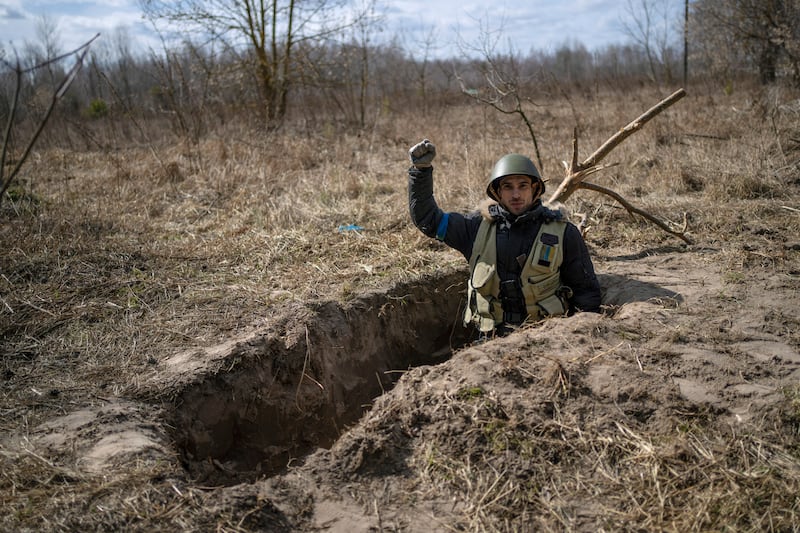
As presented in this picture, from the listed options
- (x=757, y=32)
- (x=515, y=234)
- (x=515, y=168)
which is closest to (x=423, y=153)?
(x=515, y=168)

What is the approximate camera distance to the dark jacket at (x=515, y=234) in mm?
3889

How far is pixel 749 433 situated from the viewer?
8.50 feet

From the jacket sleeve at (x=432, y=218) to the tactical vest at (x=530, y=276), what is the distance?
0.11 metres

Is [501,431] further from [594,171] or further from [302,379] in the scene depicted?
[594,171]

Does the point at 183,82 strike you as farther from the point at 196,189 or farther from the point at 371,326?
the point at 371,326

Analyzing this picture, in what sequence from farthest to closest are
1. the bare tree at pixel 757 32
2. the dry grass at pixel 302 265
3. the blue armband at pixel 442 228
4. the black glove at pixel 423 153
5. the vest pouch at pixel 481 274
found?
the bare tree at pixel 757 32 → the blue armband at pixel 442 228 → the vest pouch at pixel 481 274 → the black glove at pixel 423 153 → the dry grass at pixel 302 265

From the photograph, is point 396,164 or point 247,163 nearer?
point 247,163

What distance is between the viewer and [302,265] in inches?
196

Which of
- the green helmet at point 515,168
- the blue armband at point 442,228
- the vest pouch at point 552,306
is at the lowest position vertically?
the vest pouch at point 552,306

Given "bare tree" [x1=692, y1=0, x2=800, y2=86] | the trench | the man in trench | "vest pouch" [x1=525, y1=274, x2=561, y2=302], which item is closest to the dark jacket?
the man in trench

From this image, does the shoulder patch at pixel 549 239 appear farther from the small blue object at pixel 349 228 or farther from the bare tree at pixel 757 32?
the bare tree at pixel 757 32

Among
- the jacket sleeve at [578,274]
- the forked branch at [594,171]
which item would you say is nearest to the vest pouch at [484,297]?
the jacket sleeve at [578,274]

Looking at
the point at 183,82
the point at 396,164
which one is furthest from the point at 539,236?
the point at 183,82

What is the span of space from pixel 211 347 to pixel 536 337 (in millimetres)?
1990
